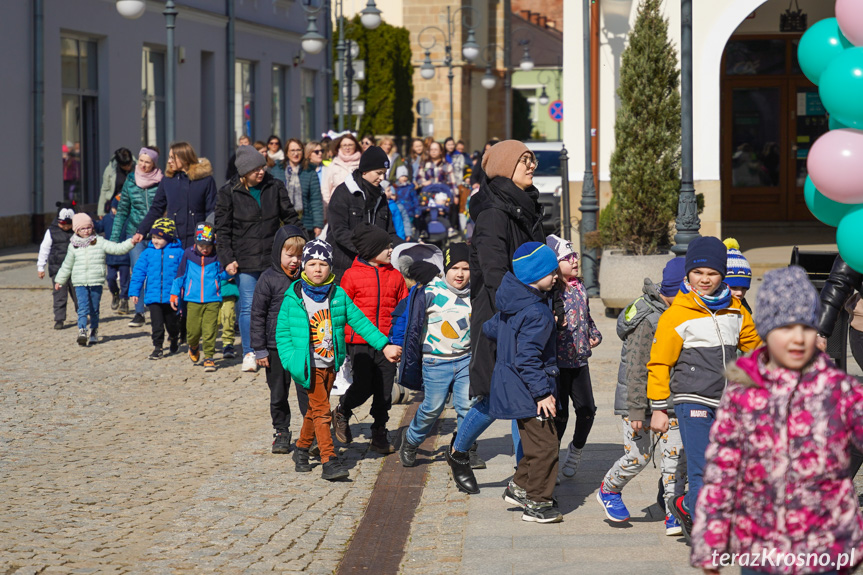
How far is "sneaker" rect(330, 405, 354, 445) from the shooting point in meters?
8.16

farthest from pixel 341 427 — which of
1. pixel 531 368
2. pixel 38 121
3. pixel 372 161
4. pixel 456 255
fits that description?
pixel 38 121

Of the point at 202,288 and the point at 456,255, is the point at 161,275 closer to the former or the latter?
the point at 202,288

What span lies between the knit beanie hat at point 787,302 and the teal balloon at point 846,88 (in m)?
2.05

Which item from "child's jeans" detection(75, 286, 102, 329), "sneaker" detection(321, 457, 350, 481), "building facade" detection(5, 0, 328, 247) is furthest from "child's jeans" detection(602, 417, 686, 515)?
"building facade" detection(5, 0, 328, 247)

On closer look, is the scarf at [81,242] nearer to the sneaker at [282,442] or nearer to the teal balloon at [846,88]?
the sneaker at [282,442]

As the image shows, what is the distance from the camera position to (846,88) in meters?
5.55

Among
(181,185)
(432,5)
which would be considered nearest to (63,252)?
(181,185)

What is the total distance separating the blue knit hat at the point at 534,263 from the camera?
6051 mm

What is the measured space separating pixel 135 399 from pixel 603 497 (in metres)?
4.70

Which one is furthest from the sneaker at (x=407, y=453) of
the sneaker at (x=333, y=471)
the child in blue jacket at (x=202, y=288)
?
the child in blue jacket at (x=202, y=288)

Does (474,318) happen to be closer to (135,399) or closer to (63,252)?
(135,399)

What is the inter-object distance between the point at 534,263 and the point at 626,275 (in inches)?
284

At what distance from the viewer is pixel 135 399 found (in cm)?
969

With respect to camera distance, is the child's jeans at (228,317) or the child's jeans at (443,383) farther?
the child's jeans at (228,317)
